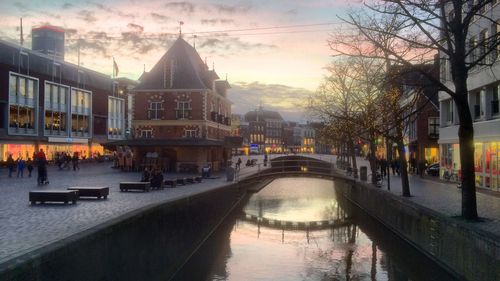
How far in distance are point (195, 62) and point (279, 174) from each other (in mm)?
21932

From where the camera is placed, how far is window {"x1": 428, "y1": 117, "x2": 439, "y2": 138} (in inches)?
2286

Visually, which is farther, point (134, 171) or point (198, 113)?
point (198, 113)

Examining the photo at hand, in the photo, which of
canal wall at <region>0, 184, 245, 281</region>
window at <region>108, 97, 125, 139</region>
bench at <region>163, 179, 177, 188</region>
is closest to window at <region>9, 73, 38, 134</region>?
window at <region>108, 97, 125, 139</region>

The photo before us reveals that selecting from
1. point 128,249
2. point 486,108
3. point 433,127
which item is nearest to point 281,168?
point 433,127

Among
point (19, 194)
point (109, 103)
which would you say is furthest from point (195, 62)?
point (19, 194)

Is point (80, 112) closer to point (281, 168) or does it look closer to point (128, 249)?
point (281, 168)

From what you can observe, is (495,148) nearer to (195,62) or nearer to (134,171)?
(134,171)

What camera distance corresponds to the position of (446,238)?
1677 cm

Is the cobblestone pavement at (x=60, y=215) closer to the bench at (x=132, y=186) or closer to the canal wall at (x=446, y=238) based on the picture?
the canal wall at (x=446, y=238)

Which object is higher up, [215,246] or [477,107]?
[477,107]

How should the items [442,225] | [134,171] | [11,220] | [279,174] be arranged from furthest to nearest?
[134,171] < [279,174] < [442,225] < [11,220]

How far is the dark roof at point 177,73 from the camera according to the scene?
6172 cm

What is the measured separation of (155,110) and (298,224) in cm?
3268

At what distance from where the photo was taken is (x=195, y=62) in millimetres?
64500
